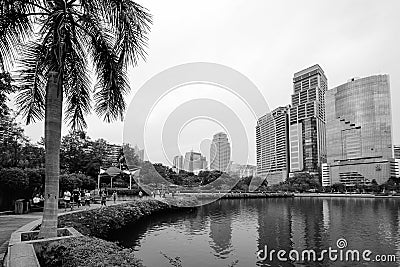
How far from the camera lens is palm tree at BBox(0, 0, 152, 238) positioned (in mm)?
6969

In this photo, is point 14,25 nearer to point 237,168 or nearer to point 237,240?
point 237,240

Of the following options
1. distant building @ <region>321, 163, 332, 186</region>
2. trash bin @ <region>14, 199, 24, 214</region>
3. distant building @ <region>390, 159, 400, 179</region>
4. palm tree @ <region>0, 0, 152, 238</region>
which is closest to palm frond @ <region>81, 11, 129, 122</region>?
palm tree @ <region>0, 0, 152, 238</region>

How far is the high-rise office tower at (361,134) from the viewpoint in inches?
4218

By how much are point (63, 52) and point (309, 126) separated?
125420mm

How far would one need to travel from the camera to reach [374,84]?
110 m

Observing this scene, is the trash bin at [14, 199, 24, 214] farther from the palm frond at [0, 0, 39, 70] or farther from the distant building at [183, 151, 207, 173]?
the distant building at [183, 151, 207, 173]

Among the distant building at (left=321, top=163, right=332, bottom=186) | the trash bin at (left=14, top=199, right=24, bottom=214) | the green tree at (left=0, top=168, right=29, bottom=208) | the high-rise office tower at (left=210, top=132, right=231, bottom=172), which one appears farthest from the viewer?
the distant building at (left=321, top=163, right=332, bottom=186)

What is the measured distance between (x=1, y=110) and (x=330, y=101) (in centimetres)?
12794

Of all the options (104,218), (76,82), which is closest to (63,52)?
(76,82)

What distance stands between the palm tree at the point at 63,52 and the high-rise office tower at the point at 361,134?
111 m

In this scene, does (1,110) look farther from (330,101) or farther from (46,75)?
(330,101)

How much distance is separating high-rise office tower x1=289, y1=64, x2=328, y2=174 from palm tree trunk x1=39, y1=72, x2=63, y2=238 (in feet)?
377

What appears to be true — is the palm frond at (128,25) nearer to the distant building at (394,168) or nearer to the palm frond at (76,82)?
the palm frond at (76,82)

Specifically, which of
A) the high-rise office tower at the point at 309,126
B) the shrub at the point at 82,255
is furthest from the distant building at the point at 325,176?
the shrub at the point at 82,255
